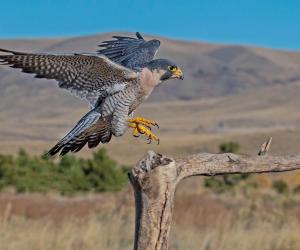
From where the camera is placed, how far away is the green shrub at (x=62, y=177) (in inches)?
654

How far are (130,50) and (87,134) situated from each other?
4.41ft

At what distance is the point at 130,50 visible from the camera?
24.5 feet

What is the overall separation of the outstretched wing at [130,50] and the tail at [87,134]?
0.64 metres

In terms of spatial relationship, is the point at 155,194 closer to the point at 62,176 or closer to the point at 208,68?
the point at 62,176

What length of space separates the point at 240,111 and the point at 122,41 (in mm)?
100992

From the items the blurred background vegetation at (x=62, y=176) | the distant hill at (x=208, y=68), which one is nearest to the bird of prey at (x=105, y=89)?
the blurred background vegetation at (x=62, y=176)

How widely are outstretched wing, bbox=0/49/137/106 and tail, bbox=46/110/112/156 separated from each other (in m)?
0.16

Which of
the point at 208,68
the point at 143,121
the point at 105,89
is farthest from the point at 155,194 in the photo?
the point at 208,68

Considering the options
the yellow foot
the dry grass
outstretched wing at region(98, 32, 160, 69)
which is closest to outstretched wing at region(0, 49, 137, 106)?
the yellow foot

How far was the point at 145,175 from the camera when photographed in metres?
4.06

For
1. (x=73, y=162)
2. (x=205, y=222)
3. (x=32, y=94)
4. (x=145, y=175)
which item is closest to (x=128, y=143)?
(x=73, y=162)

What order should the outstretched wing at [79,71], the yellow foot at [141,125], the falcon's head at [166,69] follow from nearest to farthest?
the outstretched wing at [79,71] < the yellow foot at [141,125] < the falcon's head at [166,69]

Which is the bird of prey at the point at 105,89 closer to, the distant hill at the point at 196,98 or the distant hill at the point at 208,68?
the distant hill at the point at 196,98

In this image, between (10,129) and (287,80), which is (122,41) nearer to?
(10,129)
